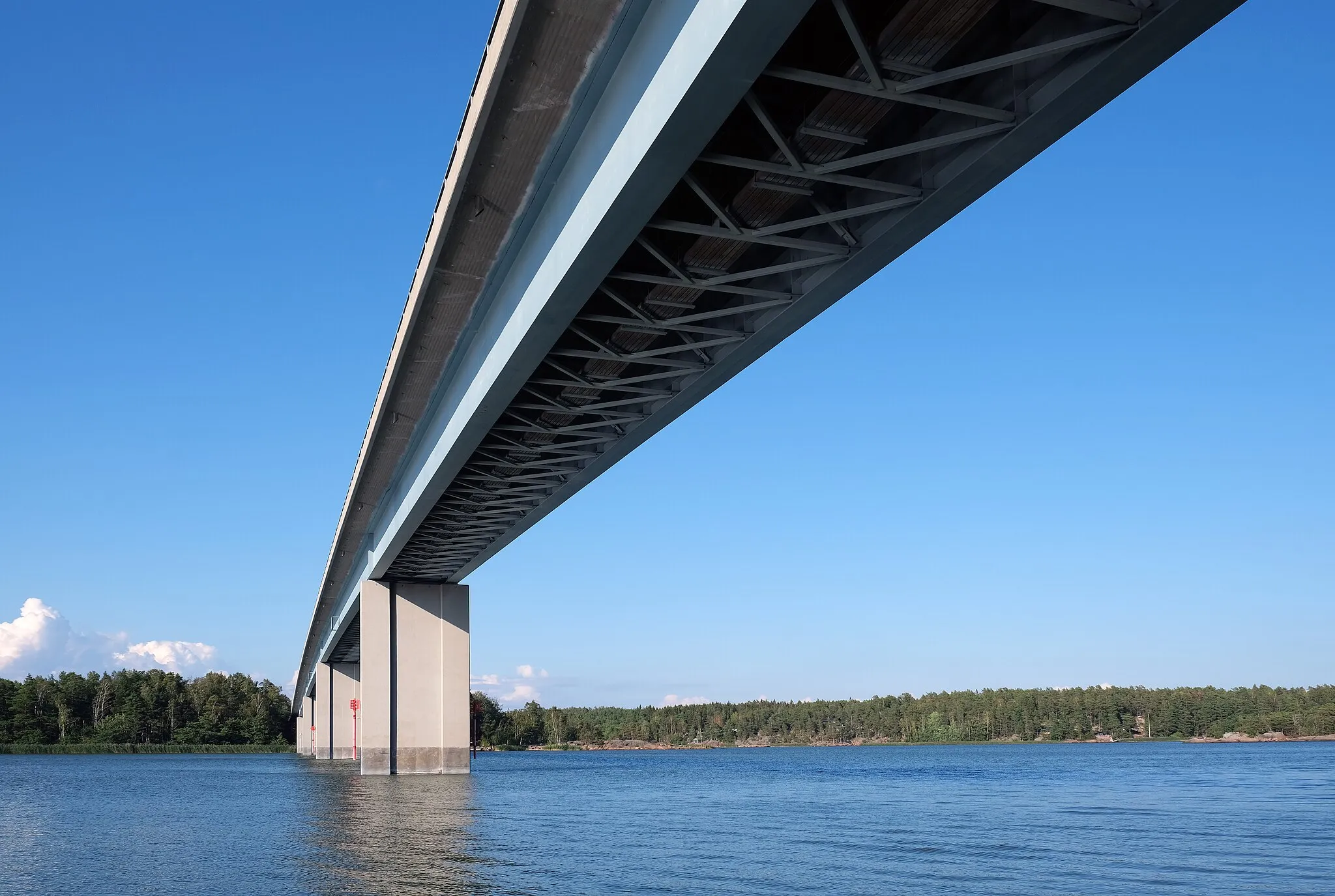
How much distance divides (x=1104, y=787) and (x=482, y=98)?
40.3 meters

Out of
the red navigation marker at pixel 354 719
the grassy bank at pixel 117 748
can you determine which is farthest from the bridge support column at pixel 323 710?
the grassy bank at pixel 117 748

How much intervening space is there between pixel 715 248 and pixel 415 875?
394 inches

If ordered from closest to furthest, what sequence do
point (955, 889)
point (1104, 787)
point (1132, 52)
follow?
point (1132, 52), point (955, 889), point (1104, 787)

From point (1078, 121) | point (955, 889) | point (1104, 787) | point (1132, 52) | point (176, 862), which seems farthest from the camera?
point (1104, 787)

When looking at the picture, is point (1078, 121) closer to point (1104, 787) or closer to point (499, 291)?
point (499, 291)

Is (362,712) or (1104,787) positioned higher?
(362,712)

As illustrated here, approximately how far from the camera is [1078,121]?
12.5 metres

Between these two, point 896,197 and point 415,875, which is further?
point 415,875

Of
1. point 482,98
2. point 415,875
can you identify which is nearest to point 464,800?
point 415,875

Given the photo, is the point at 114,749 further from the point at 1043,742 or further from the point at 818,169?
the point at 818,169

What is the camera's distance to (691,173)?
14984 millimetres

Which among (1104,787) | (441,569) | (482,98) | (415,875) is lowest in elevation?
(1104,787)

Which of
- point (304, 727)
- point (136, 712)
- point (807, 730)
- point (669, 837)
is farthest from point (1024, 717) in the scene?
point (669, 837)

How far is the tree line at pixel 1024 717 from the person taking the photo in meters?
146
